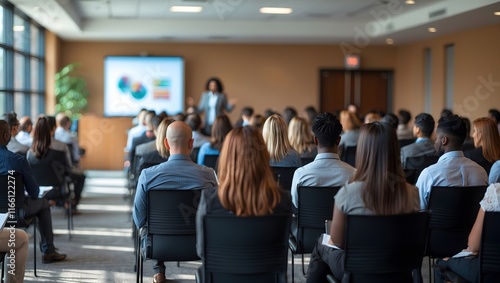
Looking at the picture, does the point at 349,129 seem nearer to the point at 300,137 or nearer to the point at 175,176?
the point at 300,137

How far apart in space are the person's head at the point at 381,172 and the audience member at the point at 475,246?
1.61 feet

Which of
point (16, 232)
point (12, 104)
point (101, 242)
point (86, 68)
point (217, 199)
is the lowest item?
point (101, 242)

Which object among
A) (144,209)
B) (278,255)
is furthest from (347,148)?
(278,255)

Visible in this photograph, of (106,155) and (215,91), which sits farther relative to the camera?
(106,155)

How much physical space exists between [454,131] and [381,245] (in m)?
1.68

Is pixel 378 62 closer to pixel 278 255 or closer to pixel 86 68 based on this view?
pixel 86 68

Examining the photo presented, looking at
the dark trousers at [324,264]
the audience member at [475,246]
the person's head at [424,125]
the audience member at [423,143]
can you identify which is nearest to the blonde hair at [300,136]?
the audience member at [423,143]

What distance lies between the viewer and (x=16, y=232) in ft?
15.3

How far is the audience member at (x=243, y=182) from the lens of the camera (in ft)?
10.8

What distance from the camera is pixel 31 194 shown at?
5.51 metres

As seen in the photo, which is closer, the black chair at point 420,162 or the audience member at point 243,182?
the audience member at point 243,182

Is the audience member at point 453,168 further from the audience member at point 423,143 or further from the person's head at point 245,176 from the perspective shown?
the audience member at point 423,143

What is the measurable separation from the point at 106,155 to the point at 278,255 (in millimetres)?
13570

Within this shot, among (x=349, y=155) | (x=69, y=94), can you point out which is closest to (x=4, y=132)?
(x=349, y=155)
